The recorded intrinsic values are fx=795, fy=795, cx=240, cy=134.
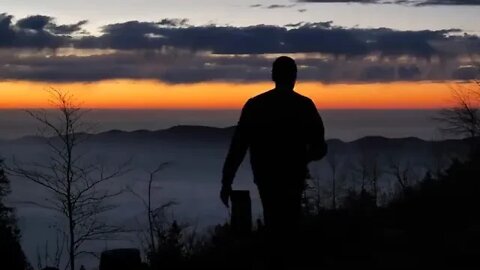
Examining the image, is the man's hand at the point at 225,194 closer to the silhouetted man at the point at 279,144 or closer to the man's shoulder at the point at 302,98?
the silhouetted man at the point at 279,144

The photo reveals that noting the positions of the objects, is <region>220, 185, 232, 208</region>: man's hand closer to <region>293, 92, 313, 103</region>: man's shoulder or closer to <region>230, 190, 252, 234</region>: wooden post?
<region>230, 190, 252, 234</region>: wooden post

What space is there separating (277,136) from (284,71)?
0.60 meters

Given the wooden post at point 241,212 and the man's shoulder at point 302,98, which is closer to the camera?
the man's shoulder at point 302,98

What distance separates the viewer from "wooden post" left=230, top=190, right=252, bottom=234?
7602 mm

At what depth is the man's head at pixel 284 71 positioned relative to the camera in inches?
286

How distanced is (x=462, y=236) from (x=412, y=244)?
2.51 feet

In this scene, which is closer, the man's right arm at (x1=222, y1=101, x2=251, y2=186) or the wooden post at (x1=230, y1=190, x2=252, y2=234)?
the man's right arm at (x1=222, y1=101, x2=251, y2=186)

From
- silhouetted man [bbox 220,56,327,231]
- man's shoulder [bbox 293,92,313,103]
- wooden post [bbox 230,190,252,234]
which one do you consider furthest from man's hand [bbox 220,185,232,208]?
man's shoulder [bbox 293,92,313,103]

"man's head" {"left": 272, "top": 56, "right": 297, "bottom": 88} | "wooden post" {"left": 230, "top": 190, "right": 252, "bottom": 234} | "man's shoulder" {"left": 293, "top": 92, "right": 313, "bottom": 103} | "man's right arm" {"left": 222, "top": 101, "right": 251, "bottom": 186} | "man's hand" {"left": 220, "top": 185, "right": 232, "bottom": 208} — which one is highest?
"man's head" {"left": 272, "top": 56, "right": 297, "bottom": 88}

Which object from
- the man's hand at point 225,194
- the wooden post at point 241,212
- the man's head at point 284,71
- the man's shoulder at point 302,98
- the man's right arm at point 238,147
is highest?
the man's head at point 284,71

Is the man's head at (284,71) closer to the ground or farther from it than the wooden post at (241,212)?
farther from it

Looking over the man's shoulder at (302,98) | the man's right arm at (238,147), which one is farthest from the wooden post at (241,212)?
the man's shoulder at (302,98)

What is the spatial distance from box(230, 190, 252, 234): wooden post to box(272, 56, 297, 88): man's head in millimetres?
1117

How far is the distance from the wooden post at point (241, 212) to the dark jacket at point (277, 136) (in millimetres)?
333
